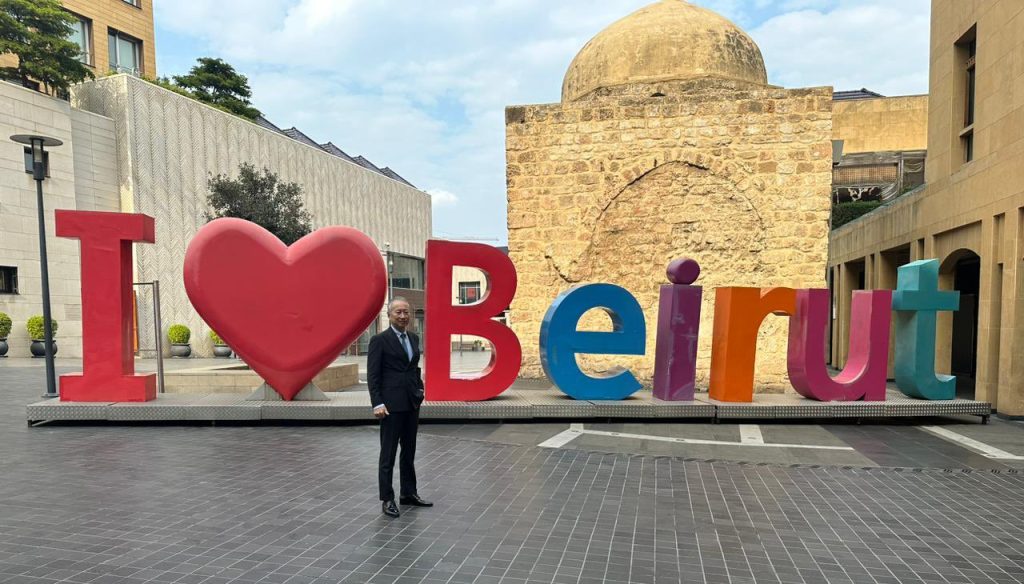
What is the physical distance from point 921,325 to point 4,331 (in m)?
24.5

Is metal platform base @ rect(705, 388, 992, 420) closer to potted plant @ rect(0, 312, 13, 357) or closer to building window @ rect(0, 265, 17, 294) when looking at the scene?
potted plant @ rect(0, 312, 13, 357)

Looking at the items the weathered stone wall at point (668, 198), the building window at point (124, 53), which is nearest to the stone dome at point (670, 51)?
the weathered stone wall at point (668, 198)

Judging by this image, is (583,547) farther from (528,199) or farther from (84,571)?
(528,199)

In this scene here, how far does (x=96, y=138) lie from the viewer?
2098 centimetres

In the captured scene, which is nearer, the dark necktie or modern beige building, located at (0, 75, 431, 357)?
the dark necktie

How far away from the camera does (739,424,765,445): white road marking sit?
7617 mm

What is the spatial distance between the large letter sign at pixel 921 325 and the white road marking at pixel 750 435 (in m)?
2.85

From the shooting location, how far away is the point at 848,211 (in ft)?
70.6

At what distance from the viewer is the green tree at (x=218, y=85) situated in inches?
1225

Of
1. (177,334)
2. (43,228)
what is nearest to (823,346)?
(43,228)

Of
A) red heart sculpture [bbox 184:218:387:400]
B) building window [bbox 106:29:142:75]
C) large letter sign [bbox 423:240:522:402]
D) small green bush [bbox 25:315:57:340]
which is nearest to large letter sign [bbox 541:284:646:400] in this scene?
large letter sign [bbox 423:240:522:402]

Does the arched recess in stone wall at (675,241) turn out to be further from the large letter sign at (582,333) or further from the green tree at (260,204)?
the green tree at (260,204)

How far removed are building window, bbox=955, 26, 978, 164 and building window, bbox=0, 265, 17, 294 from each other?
87.4 feet

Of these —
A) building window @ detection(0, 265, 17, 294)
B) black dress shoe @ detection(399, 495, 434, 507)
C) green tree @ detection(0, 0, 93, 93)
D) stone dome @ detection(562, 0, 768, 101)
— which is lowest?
black dress shoe @ detection(399, 495, 434, 507)
